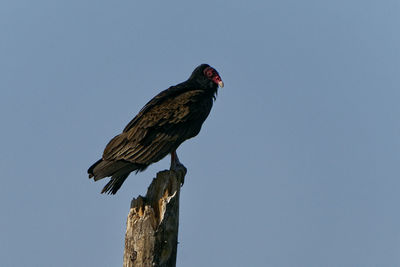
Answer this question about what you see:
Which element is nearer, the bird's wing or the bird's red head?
the bird's wing

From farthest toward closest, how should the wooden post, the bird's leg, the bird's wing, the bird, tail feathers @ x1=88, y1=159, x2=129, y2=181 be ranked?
the bird's leg → the bird's wing → the bird → tail feathers @ x1=88, y1=159, x2=129, y2=181 → the wooden post

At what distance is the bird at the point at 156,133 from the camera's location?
16.7ft

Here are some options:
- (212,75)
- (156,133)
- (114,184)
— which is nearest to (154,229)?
(114,184)

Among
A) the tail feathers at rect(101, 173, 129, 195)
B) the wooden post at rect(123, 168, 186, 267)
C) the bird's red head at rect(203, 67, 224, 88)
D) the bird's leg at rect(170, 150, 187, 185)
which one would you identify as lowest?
the wooden post at rect(123, 168, 186, 267)

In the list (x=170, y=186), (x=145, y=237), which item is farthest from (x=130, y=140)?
(x=145, y=237)

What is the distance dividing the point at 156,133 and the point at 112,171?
2.33 ft

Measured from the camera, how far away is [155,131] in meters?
5.57

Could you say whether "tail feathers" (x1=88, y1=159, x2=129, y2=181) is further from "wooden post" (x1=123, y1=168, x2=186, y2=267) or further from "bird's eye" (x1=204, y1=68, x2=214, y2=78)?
"bird's eye" (x1=204, y1=68, x2=214, y2=78)

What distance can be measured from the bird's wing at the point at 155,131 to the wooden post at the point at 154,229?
1.24 m

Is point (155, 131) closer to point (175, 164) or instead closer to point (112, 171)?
point (175, 164)

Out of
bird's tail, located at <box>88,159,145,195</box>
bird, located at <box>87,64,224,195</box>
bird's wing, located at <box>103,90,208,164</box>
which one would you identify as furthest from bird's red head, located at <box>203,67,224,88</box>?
bird's tail, located at <box>88,159,145,195</box>

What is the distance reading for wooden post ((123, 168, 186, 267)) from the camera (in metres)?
3.66

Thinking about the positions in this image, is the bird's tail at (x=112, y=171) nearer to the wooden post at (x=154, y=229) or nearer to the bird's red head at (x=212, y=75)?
the wooden post at (x=154, y=229)

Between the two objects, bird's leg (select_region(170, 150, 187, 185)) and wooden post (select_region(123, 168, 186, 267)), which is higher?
bird's leg (select_region(170, 150, 187, 185))
